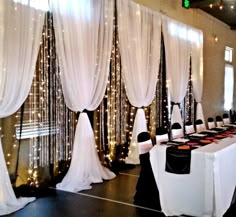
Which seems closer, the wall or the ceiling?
the ceiling

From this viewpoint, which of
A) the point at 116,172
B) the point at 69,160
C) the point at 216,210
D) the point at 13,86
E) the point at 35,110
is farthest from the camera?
the point at 116,172

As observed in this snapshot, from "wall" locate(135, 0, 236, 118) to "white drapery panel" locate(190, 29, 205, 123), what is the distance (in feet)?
1.30

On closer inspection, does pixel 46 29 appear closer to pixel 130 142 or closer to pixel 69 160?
pixel 69 160

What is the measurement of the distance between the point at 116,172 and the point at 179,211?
7.05ft

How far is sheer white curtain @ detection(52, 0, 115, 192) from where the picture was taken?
187 inches

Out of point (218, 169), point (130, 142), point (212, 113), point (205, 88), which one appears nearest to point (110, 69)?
point (130, 142)

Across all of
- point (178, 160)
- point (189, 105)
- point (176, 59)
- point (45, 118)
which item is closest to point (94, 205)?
point (178, 160)

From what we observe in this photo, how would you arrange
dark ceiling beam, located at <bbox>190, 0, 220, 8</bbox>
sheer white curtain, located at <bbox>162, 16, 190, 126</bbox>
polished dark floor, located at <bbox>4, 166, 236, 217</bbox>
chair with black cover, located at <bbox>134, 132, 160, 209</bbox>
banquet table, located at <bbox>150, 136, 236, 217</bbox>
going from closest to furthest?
banquet table, located at <bbox>150, 136, 236, 217</bbox> → polished dark floor, located at <bbox>4, 166, 236, 217</bbox> → chair with black cover, located at <bbox>134, 132, 160, 209</bbox> → sheer white curtain, located at <bbox>162, 16, 190, 126</bbox> → dark ceiling beam, located at <bbox>190, 0, 220, 8</bbox>

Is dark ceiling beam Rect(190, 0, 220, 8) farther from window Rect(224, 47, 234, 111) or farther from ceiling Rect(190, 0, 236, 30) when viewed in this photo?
window Rect(224, 47, 234, 111)

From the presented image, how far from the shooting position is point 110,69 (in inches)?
233

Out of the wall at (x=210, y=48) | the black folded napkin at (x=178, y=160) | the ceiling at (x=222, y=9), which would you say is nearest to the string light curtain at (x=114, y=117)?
the black folded napkin at (x=178, y=160)

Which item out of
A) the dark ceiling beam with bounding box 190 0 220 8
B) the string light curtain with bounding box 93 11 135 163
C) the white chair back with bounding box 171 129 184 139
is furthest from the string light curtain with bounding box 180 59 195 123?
the white chair back with bounding box 171 129 184 139

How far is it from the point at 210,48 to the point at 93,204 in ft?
24.3

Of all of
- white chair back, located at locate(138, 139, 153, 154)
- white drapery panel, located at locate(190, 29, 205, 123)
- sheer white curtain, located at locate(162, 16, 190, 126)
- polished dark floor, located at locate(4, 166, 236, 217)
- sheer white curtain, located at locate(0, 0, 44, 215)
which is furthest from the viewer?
white drapery panel, located at locate(190, 29, 205, 123)
